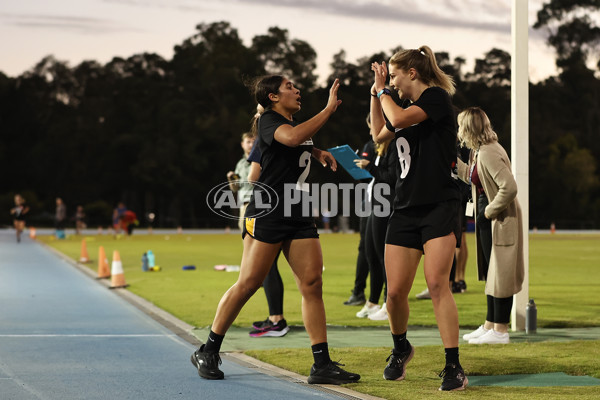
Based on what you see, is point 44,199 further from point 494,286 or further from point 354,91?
point 494,286

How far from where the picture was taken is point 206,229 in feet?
217

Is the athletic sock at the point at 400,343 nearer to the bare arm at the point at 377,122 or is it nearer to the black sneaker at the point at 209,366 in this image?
the black sneaker at the point at 209,366

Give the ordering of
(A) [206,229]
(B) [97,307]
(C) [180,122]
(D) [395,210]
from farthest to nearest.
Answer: (C) [180,122], (A) [206,229], (B) [97,307], (D) [395,210]

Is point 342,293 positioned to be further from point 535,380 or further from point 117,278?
point 535,380

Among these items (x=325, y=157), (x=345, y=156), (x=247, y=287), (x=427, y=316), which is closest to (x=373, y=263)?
(x=427, y=316)

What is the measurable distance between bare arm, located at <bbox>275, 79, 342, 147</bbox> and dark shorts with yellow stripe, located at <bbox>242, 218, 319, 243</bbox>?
561mm

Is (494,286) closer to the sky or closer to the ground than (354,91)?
closer to the ground

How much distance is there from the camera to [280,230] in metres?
6.57

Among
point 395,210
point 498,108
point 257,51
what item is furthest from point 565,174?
point 395,210

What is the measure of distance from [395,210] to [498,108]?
74058 millimetres

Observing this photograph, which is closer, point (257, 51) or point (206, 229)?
point (206, 229)

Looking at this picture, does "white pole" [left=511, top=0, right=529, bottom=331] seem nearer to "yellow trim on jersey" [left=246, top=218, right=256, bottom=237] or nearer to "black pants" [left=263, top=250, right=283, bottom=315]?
"black pants" [left=263, top=250, right=283, bottom=315]

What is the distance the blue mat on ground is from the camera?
670cm

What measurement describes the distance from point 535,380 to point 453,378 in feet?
3.11
